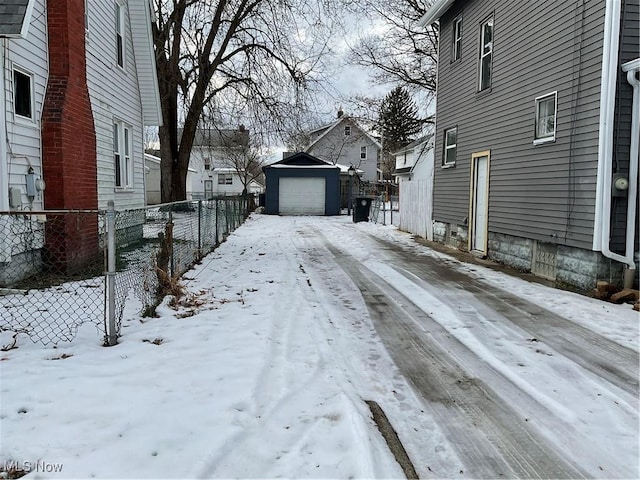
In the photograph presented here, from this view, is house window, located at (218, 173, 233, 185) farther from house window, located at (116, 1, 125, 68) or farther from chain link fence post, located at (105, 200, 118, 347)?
chain link fence post, located at (105, 200, 118, 347)

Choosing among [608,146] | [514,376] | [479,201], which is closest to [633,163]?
[608,146]

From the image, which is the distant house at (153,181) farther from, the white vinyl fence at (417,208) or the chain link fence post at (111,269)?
the chain link fence post at (111,269)

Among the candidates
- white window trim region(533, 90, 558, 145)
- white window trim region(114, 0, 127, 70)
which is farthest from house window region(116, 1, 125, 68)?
white window trim region(533, 90, 558, 145)

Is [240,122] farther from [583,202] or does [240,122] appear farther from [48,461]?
[48,461]

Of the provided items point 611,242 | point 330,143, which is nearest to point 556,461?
point 611,242

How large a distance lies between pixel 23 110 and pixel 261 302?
465 centimetres

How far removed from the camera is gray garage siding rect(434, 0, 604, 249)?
7.75 m

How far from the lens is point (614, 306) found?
6707 mm

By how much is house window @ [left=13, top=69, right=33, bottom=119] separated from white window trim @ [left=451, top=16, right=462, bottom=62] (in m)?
10.7

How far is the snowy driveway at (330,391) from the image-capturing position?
9.39 feet

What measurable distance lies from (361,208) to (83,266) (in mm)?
17071

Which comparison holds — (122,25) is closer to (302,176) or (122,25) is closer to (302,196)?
(302,176)

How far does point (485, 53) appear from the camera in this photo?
1202 centimetres

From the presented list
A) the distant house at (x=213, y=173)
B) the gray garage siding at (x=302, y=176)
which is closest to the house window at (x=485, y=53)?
the gray garage siding at (x=302, y=176)
